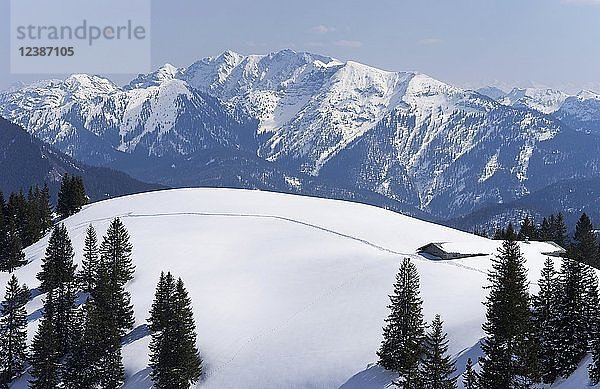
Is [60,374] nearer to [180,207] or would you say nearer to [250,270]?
[250,270]

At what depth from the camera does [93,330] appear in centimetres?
7519

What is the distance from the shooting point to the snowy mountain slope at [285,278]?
76938mm

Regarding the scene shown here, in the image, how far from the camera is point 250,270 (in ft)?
350

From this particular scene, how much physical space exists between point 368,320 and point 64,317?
46.2 meters

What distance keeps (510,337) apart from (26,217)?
399ft

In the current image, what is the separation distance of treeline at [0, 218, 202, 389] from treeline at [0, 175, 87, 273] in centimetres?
2856

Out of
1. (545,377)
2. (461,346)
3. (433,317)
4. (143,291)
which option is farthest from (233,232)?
(545,377)

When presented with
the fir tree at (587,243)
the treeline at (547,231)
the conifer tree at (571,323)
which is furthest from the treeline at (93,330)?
the fir tree at (587,243)

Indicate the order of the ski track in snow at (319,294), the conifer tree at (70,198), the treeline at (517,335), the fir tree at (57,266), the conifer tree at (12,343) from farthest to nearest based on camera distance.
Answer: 1. the conifer tree at (70,198)
2. the fir tree at (57,266)
3. the conifer tree at (12,343)
4. the ski track in snow at (319,294)
5. the treeline at (517,335)

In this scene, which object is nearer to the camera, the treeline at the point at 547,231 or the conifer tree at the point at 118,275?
the conifer tree at the point at 118,275

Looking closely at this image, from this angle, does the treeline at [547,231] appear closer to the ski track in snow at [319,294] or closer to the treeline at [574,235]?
the treeline at [574,235]

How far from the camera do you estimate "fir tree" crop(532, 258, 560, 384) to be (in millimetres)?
59594

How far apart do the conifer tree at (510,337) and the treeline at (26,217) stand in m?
97.9

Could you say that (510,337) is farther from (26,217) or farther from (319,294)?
(26,217)
